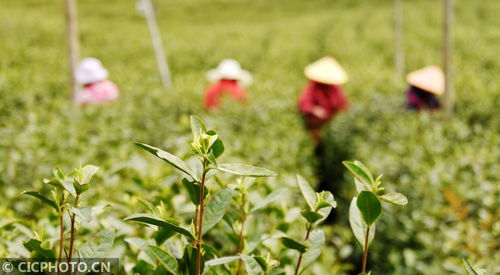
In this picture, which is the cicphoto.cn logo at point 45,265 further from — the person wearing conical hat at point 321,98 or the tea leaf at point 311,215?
the person wearing conical hat at point 321,98

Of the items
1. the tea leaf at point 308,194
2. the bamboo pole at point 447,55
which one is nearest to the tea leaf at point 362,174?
the tea leaf at point 308,194

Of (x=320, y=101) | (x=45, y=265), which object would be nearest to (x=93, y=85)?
(x=320, y=101)

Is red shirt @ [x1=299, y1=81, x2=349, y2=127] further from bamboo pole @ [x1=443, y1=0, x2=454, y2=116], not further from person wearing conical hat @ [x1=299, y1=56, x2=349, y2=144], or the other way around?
bamboo pole @ [x1=443, y1=0, x2=454, y2=116]

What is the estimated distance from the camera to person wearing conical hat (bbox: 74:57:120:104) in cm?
577

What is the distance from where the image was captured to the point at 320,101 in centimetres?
557

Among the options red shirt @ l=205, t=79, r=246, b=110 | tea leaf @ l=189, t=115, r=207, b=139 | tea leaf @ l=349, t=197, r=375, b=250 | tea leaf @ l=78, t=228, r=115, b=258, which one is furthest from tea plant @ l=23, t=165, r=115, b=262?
red shirt @ l=205, t=79, r=246, b=110

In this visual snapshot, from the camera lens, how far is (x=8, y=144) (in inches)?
116

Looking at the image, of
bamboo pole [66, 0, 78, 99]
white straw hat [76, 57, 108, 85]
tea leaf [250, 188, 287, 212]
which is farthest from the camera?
white straw hat [76, 57, 108, 85]

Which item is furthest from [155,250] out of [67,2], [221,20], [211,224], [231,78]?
[221,20]

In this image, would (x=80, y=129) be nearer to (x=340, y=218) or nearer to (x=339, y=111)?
(x=340, y=218)

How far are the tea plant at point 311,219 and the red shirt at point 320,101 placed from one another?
4467 millimetres

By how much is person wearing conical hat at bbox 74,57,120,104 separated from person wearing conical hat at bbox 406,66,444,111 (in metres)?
3.72

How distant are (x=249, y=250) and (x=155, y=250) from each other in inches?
9.7

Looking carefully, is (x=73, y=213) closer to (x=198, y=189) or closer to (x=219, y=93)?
(x=198, y=189)
